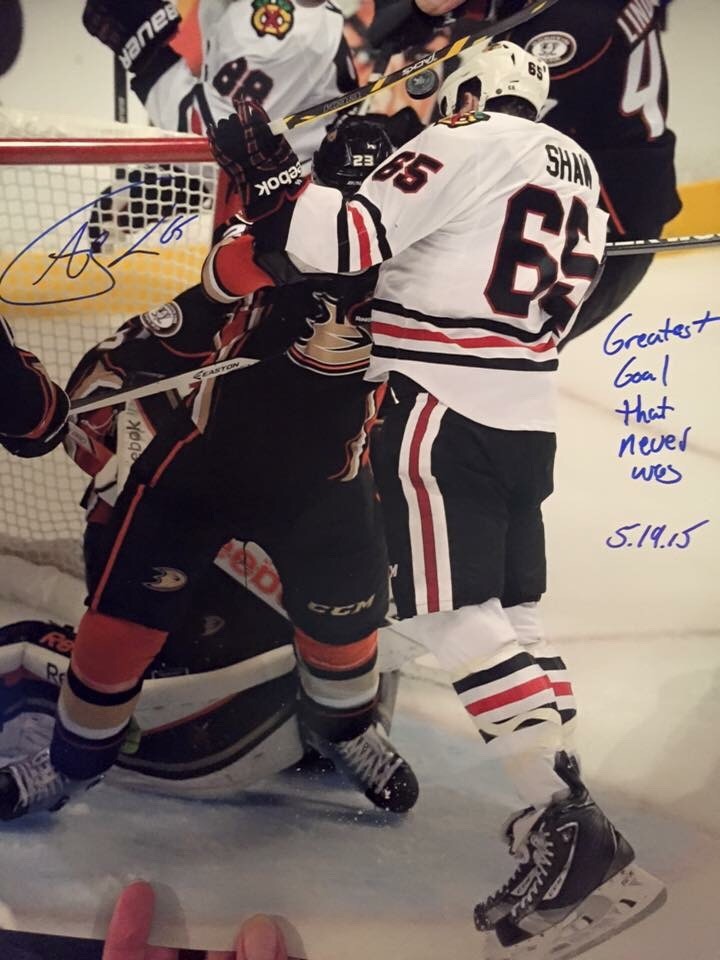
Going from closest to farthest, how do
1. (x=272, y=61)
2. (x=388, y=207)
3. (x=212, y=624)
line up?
1. (x=388, y=207)
2. (x=272, y=61)
3. (x=212, y=624)

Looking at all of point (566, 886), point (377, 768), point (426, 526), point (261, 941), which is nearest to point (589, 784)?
point (566, 886)

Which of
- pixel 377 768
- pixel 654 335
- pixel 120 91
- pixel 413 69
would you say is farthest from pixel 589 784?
pixel 120 91

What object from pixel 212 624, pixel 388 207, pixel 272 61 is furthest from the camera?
pixel 212 624

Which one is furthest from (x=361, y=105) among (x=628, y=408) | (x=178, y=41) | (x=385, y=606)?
(x=385, y=606)

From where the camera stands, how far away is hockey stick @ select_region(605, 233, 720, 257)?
132cm

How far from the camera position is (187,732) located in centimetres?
146

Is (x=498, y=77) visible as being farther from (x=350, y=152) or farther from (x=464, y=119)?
(x=350, y=152)

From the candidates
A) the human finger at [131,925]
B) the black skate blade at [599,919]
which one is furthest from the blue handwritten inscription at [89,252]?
the black skate blade at [599,919]

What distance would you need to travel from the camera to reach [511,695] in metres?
1.33

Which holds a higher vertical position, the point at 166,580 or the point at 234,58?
the point at 234,58

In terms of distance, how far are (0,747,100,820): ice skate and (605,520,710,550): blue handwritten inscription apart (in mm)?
1069

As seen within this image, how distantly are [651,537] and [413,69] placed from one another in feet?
2.93

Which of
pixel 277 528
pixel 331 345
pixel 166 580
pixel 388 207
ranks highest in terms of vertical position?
pixel 388 207

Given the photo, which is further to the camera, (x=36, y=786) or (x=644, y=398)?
(x=36, y=786)
